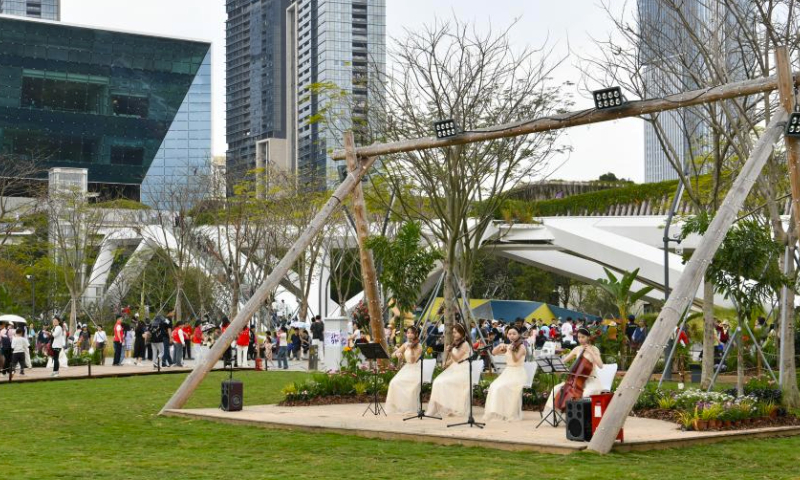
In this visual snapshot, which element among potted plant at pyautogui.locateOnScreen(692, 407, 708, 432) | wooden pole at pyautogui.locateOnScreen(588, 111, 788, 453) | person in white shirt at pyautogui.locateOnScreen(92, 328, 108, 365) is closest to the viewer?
wooden pole at pyautogui.locateOnScreen(588, 111, 788, 453)

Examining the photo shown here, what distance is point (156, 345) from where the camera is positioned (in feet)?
96.9

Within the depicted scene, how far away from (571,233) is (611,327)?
689 inches

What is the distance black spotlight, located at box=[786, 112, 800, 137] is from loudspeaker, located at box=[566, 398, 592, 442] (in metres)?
4.39

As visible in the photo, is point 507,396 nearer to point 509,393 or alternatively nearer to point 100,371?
point 509,393

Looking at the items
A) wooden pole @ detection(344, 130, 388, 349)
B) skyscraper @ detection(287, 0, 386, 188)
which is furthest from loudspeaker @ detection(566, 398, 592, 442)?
skyscraper @ detection(287, 0, 386, 188)

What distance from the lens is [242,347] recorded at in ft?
100

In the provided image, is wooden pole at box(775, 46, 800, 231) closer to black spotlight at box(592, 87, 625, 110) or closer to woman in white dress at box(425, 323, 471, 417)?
black spotlight at box(592, 87, 625, 110)

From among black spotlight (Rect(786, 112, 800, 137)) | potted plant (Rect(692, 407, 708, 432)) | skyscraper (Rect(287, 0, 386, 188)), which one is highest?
skyscraper (Rect(287, 0, 386, 188))

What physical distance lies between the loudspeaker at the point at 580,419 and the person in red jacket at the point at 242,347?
62.8ft

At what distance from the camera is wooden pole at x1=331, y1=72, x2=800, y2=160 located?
531 inches

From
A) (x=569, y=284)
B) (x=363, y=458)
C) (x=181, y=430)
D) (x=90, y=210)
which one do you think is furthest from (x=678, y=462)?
(x=569, y=284)

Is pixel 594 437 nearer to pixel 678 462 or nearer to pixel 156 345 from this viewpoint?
pixel 678 462

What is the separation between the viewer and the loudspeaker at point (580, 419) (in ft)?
39.1

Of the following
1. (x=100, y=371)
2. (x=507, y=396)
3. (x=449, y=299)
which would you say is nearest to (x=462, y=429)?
(x=507, y=396)
